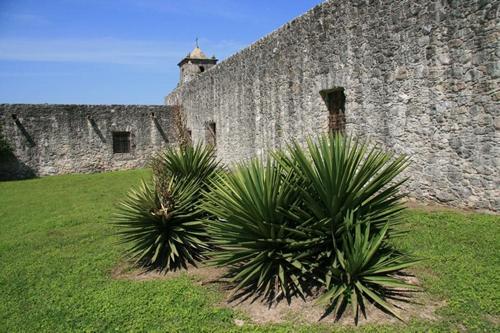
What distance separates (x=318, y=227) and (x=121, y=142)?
610 inches

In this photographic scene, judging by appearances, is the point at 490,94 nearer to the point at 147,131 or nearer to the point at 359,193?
the point at 359,193

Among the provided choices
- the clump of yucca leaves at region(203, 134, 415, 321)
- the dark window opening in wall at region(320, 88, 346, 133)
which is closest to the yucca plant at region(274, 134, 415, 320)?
the clump of yucca leaves at region(203, 134, 415, 321)

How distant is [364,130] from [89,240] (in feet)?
15.3

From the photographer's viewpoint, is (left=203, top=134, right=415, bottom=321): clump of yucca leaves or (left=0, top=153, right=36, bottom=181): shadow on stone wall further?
(left=0, top=153, right=36, bottom=181): shadow on stone wall

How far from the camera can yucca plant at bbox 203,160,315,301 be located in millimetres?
3491

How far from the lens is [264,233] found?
3.54 metres

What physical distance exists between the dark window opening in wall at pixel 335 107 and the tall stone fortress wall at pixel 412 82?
0.31 ft

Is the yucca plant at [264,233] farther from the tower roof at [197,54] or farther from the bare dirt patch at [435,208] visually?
the tower roof at [197,54]

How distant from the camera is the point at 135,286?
14.1ft

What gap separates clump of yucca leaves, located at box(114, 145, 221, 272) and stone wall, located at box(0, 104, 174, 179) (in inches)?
421

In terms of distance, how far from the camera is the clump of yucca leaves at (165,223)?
4.72m

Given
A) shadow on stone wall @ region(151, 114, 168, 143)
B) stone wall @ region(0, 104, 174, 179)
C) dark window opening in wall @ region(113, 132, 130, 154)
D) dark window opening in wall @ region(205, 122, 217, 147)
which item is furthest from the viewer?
shadow on stone wall @ region(151, 114, 168, 143)

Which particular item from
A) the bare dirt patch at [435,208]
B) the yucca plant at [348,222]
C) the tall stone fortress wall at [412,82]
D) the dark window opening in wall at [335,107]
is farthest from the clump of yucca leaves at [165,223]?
the dark window opening in wall at [335,107]

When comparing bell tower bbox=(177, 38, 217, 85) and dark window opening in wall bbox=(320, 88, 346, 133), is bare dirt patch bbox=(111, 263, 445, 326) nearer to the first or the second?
dark window opening in wall bbox=(320, 88, 346, 133)
